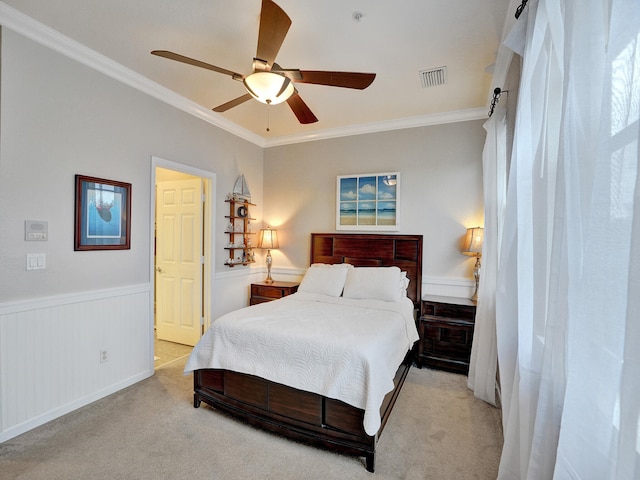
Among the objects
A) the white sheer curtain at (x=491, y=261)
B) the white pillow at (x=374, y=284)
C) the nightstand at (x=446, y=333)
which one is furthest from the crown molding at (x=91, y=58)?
the nightstand at (x=446, y=333)

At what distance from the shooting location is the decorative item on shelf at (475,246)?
133 inches

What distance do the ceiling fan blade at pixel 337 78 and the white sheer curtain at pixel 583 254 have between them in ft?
2.95

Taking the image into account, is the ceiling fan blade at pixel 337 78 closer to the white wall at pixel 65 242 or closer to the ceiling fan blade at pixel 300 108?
the ceiling fan blade at pixel 300 108

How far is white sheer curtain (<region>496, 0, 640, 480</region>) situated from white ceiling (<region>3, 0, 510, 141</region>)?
33.5 inches

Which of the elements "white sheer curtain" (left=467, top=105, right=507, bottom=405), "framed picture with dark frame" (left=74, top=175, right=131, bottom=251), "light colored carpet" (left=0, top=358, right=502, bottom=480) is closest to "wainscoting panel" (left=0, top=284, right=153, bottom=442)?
"light colored carpet" (left=0, top=358, right=502, bottom=480)

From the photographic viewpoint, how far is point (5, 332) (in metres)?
2.16

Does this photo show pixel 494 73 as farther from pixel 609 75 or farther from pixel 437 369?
pixel 437 369

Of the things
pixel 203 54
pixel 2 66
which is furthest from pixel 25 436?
pixel 203 54

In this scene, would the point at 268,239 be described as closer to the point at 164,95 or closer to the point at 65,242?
the point at 164,95

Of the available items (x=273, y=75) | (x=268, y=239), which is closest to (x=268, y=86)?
(x=273, y=75)

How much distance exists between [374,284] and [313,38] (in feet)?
7.76

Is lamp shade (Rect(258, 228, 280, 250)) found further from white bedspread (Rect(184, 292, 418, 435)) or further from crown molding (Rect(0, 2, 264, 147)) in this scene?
white bedspread (Rect(184, 292, 418, 435))

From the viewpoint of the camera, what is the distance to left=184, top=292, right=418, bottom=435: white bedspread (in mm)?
1936

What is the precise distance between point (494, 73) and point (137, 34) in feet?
9.75
